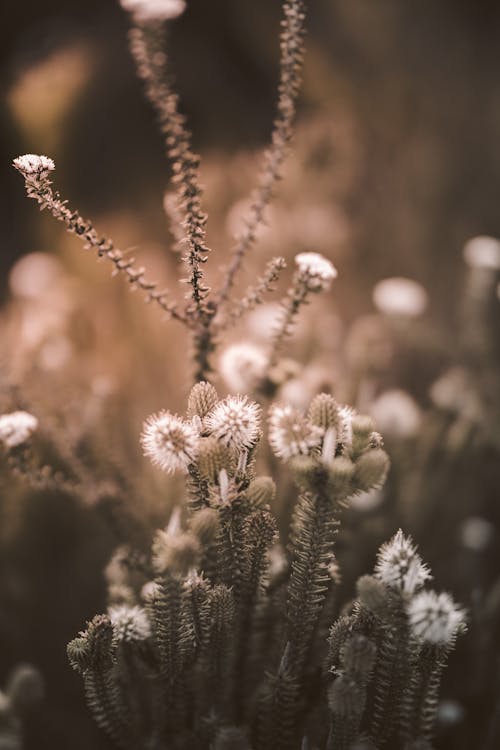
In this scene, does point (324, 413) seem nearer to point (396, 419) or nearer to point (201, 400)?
point (201, 400)

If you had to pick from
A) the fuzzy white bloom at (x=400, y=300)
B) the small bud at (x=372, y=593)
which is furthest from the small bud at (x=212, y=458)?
the fuzzy white bloom at (x=400, y=300)

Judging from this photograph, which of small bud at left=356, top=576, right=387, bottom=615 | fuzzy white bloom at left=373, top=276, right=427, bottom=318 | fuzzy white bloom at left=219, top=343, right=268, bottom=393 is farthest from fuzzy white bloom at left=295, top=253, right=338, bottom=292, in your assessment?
fuzzy white bloom at left=373, top=276, right=427, bottom=318

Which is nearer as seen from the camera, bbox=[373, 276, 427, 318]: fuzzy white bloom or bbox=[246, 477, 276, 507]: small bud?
bbox=[246, 477, 276, 507]: small bud

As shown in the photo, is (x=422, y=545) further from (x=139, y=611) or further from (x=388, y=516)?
(x=139, y=611)

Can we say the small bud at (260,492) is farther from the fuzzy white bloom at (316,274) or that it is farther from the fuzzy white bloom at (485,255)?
the fuzzy white bloom at (485,255)

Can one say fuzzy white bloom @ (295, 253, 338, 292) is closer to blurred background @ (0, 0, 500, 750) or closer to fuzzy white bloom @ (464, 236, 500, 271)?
blurred background @ (0, 0, 500, 750)

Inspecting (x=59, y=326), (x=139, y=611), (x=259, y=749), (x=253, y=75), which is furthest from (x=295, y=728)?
(x=253, y=75)
